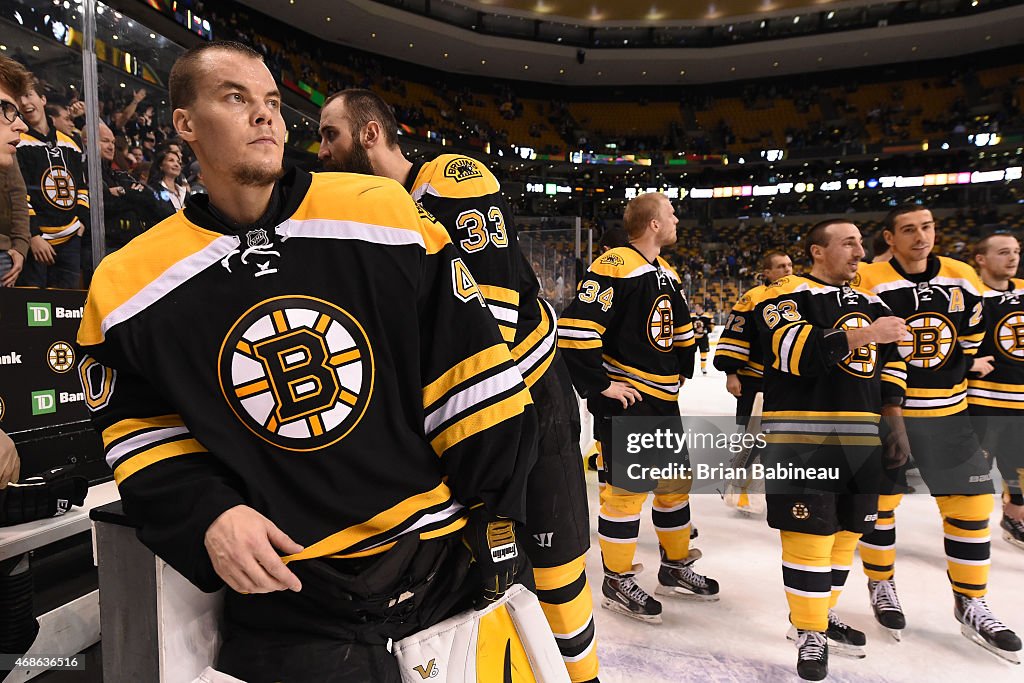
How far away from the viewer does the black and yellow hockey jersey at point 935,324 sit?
2885 mm

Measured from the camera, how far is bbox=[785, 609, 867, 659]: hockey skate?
2.54 metres

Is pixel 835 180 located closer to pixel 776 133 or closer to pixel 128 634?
pixel 776 133

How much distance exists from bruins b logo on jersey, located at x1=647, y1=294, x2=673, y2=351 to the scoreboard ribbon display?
2.33m

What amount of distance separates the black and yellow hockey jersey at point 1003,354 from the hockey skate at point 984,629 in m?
1.36

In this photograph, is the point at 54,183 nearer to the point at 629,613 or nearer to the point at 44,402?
the point at 44,402

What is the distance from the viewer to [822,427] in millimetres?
2551

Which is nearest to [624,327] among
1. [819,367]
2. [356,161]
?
[819,367]

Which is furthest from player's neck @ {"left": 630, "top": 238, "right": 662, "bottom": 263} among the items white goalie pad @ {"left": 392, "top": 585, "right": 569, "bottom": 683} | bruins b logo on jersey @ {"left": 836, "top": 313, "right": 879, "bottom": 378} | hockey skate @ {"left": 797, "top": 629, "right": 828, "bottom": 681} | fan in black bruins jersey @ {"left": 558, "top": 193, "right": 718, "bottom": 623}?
white goalie pad @ {"left": 392, "top": 585, "right": 569, "bottom": 683}

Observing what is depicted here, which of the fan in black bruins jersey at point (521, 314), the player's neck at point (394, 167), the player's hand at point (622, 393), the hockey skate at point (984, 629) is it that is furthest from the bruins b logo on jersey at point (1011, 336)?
the player's neck at point (394, 167)

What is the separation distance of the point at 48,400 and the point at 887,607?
3468mm

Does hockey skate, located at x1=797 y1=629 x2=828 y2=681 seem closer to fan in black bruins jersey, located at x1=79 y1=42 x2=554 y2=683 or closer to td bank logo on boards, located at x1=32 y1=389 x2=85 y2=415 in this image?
fan in black bruins jersey, located at x1=79 y1=42 x2=554 y2=683

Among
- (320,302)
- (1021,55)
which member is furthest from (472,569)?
(1021,55)

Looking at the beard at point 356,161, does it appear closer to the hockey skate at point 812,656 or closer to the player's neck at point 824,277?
the player's neck at point 824,277

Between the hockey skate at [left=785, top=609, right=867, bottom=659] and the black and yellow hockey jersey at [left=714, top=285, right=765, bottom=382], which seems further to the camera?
the black and yellow hockey jersey at [left=714, top=285, right=765, bottom=382]
